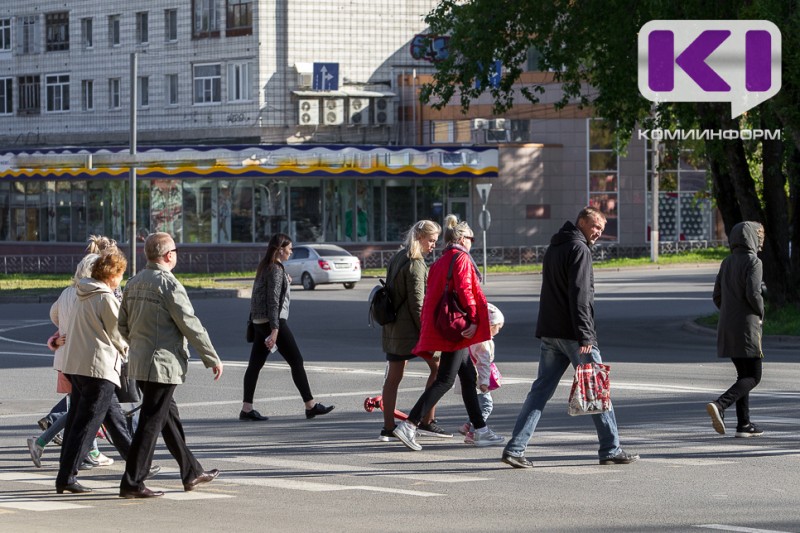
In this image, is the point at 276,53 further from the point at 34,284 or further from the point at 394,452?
the point at 394,452

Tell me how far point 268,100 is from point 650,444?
45.6 meters

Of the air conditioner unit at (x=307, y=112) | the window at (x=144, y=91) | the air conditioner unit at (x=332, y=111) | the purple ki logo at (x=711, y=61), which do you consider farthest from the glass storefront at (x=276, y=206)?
the purple ki logo at (x=711, y=61)

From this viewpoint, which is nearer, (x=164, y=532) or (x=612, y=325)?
(x=164, y=532)

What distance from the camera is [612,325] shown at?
2686 cm

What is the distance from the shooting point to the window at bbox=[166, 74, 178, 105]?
58.2 meters

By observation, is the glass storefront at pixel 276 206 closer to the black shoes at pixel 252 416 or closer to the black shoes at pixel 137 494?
the black shoes at pixel 252 416

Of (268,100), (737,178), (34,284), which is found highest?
(268,100)

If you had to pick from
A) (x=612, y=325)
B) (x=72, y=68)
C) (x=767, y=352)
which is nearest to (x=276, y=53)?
(x=72, y=68)

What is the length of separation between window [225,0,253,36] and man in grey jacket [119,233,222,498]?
156 feet

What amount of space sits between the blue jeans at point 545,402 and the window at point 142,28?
50.3 meters

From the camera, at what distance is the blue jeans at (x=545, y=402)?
10609mm

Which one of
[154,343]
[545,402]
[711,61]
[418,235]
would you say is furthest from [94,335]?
[711,61]

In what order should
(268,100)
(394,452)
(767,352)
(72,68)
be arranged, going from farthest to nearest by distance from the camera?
(72,68), (268,100), (767,352), (394,452)

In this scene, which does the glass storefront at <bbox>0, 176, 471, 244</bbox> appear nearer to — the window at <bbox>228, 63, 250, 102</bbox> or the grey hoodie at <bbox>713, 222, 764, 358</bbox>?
the window at <bbox>228, 63, 250, 102</bbox>
